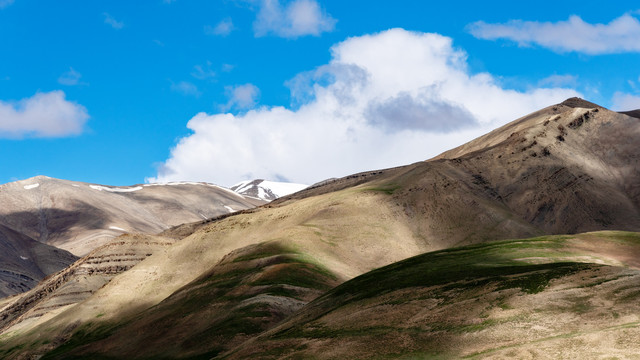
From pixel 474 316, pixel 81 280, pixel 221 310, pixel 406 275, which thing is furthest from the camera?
pixel 81 280

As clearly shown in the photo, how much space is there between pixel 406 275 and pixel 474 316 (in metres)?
23.0

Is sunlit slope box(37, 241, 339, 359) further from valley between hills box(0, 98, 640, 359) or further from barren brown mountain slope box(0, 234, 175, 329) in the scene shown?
barren brown mountain slope box(0, 234, 175, 329)

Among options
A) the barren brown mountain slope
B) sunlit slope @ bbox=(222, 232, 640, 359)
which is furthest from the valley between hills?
the barren brown mountain slope

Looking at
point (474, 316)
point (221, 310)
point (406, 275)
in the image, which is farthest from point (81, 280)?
point (474, 316)

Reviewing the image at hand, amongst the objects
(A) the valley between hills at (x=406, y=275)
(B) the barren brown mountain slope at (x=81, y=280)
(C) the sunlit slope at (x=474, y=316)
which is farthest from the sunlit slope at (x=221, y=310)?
(B) the barren brown mountain slope at (x=81, y=280)

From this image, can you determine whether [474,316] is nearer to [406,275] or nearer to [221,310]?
[406,275]

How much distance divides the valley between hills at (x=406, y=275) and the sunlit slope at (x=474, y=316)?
16cm

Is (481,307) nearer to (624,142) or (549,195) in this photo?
(549,195)

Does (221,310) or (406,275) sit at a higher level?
(221,310)

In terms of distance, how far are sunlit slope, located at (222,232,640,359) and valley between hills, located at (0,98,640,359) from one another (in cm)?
16

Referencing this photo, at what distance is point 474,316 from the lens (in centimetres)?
4484

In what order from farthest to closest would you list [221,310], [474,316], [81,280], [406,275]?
[81,280] → [221,310] → [406,275] → [474,316]

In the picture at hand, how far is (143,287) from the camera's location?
4968 inches

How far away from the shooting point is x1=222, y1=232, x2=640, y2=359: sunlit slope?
123 feet
